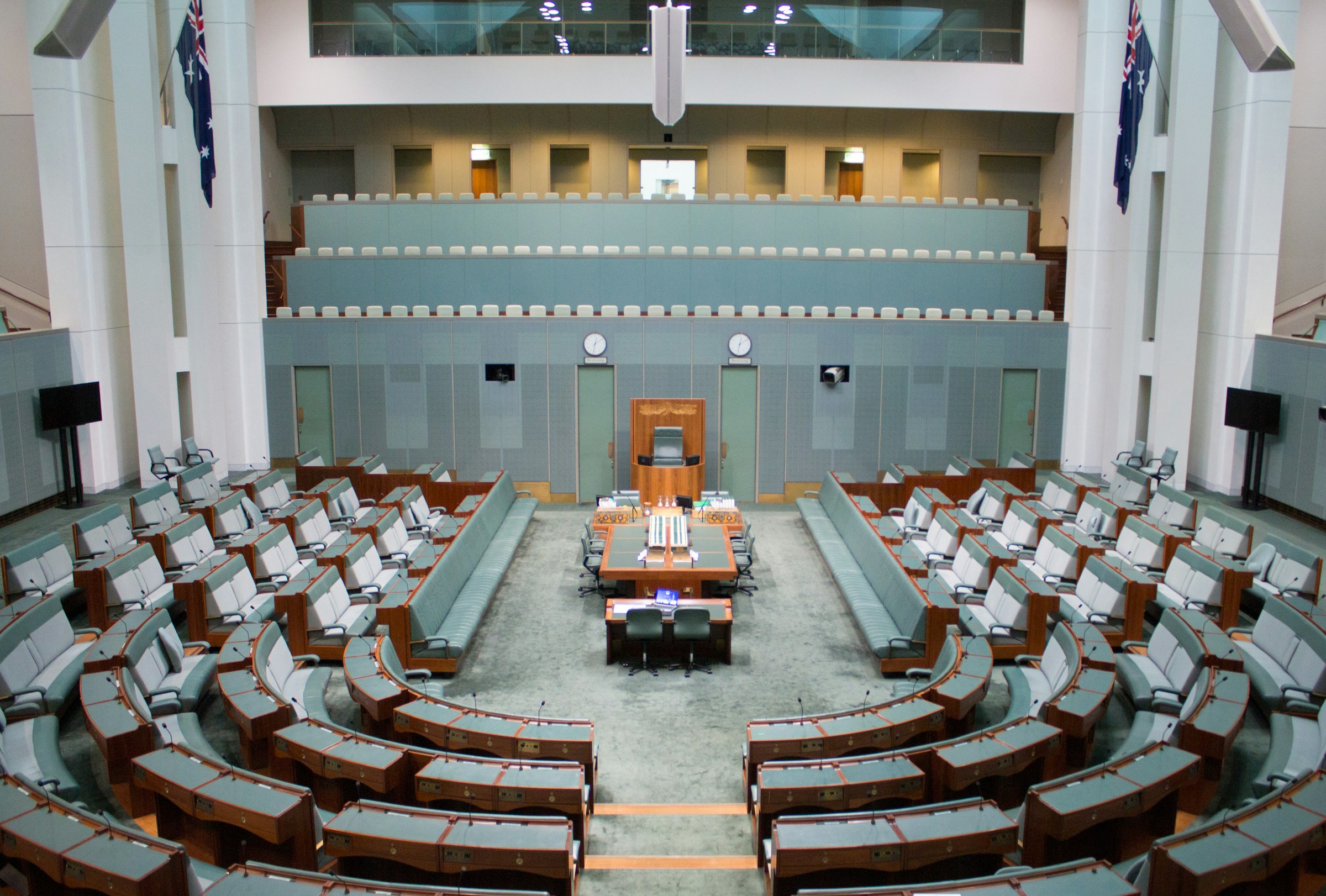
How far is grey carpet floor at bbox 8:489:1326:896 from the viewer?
24.1 feet

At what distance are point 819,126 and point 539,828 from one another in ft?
67.7

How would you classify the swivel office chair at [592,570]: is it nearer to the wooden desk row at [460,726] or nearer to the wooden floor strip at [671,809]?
the wooden desk row at [460,726]

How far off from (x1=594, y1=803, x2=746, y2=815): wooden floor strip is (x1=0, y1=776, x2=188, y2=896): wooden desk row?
3.06m

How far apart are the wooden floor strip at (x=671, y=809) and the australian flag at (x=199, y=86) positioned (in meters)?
13.8

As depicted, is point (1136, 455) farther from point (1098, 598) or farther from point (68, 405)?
point (68, 405)

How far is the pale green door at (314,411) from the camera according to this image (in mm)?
17938

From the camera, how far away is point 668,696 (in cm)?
980

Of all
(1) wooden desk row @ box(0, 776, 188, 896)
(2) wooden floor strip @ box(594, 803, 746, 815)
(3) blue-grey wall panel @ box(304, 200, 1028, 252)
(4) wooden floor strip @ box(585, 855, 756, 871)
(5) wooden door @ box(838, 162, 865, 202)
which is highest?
(5) wooden door @ box(838, 162, 865, 202)

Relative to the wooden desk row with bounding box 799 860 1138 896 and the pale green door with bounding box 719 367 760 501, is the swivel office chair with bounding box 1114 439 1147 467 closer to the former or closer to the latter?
the pale green door with bounding box 719 367 760 501

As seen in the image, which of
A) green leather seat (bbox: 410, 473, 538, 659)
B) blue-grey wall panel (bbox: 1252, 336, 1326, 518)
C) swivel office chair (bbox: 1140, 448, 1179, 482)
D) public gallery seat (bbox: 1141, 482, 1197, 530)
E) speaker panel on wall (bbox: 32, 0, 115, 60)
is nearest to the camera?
speaker panel on wall (bbox: 32, 0, 115, 60)

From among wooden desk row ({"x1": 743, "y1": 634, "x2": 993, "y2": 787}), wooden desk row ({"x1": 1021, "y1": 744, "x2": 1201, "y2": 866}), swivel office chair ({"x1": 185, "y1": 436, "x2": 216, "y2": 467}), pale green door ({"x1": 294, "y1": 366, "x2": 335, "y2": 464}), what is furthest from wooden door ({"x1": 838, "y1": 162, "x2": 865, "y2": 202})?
wooden desk row ({"x1": 1021, "y1": 744, "x2": 1201, "y2": 866})

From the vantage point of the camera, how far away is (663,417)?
16.7 m

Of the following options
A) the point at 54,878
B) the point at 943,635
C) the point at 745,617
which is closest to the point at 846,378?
the point at 745,617

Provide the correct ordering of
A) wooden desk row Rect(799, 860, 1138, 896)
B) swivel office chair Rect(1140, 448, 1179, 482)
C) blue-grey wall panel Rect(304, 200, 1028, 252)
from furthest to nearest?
1. blue-grey wall panel Rect(304, 200, 1028, 252)
2. swivel office chair Rect(1140, 448, 1179, 482)
3. wooden desk row Rect(799, 860, 1138, 896)
